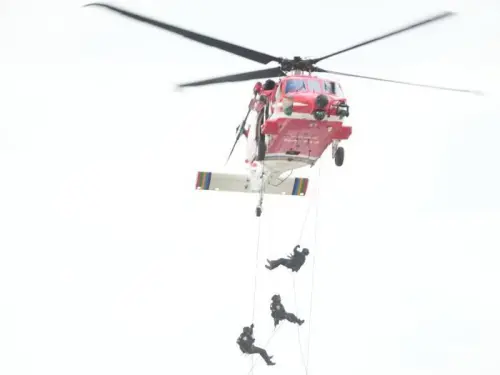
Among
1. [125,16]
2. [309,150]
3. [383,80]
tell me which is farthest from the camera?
[309,150]

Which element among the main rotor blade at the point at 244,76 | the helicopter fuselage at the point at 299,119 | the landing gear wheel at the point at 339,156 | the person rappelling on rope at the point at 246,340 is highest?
the main rotor blade at the point at 244,76

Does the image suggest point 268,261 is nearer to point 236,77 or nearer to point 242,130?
point 242,130

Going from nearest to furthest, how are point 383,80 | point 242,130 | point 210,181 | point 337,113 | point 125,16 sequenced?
point 125,16 → point 337,113 → point 383,80 → point 242,130 → point 210,181

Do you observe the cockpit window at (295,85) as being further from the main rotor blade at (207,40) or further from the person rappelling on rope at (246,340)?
the person rappelling on rope at (246,340)

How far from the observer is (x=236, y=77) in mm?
12656

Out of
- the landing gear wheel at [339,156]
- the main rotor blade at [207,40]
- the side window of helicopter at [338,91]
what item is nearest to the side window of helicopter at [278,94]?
the main rotor blade at [207,40]

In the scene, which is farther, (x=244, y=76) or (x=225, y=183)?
(x=225, y=183)

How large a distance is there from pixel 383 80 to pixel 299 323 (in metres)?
6.04

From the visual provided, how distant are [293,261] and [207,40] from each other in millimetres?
5887

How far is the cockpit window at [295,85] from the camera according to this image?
11.9 m

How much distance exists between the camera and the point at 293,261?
14.9 m

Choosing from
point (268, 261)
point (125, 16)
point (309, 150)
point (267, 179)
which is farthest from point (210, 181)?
point (125, 16)

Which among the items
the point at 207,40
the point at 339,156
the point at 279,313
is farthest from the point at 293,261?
the point at 207,40

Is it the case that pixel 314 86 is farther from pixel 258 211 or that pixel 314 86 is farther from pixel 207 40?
pixel 258 211
